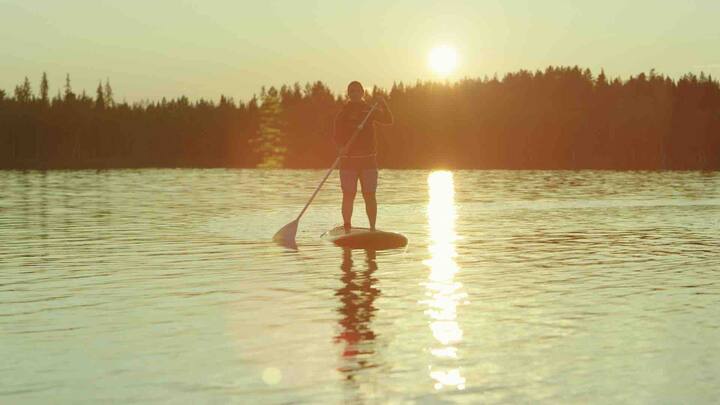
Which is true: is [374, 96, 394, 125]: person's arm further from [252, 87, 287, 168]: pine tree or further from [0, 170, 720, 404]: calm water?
[252, 87, 287, 168]: pine tree

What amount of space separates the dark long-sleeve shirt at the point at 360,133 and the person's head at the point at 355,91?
0.31 ft

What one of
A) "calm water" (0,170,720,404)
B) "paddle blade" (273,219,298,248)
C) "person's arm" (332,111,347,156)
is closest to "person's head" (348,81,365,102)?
"person's arm" (332,111,347,156)

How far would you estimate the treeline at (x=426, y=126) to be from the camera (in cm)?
14462

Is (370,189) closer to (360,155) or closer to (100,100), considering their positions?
(360,155)

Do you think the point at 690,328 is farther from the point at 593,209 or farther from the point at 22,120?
the point at 22,120

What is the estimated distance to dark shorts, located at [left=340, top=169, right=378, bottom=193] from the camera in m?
15.7

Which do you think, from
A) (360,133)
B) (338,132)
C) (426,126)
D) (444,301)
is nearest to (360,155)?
(360,133)

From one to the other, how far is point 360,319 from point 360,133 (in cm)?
778

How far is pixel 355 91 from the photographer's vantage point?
53.1ft

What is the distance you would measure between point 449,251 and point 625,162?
130 meters

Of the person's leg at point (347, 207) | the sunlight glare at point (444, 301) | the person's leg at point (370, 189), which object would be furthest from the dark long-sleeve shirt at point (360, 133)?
the sunlight glare at point (444, 301)

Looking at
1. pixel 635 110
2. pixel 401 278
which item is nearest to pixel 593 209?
pixel 401 278

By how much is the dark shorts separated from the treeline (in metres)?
124

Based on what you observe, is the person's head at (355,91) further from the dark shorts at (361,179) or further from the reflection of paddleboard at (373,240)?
the reflection of paddleboard at (373,240)
